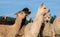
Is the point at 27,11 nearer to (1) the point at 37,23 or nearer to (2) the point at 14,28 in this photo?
(1) the point at 37,23

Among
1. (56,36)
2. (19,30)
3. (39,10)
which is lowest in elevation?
(56,36)

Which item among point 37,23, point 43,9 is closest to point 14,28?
point 37,23

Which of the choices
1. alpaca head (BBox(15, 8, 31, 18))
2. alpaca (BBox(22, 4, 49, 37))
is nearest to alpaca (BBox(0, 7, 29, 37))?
alpaca head (BBox(15, 8, 31, 18))

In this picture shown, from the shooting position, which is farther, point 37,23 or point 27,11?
point 37,23

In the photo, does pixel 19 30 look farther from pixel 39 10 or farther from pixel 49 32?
pixel 49 32

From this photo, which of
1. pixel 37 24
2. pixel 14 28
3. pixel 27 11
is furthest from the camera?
pixel 14 28

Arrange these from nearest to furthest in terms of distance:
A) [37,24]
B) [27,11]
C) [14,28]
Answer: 1. [27,11]
2. [37,24]
3. [14,28]

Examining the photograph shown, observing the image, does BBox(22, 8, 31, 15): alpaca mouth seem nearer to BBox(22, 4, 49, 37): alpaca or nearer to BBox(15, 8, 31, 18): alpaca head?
BBox(15, 8, 31, 18): alpaca head

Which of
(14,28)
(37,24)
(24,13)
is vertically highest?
(24,13)

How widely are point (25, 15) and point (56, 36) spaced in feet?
22.5

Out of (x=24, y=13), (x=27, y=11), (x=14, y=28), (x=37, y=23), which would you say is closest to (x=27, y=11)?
(x=27, y=11)

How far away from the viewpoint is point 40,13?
7.78m

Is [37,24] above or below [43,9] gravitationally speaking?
below

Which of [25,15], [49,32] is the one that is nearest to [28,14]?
[25,15]
